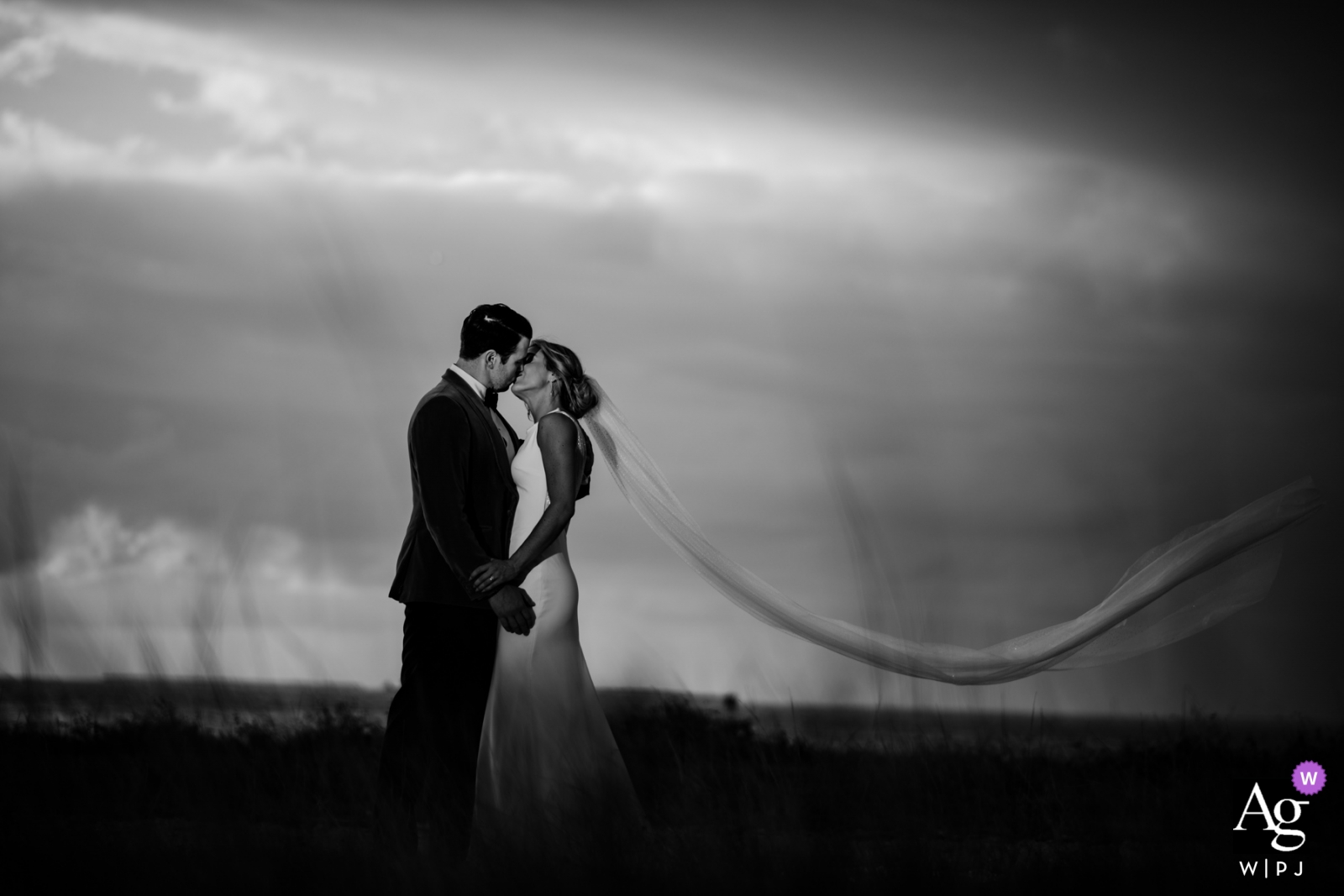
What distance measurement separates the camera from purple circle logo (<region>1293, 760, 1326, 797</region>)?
757cm

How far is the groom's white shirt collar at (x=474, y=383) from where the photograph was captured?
18.6ft

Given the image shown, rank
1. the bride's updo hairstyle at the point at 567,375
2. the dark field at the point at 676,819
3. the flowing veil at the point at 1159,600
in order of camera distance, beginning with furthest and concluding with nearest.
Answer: the flowing veil at the point at 1159,600, the bride's updo hairstyle at the point at 567,375, the dark field at the point at 676,819

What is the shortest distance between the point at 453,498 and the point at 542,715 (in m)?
1.13

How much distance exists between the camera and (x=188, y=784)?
4.79m

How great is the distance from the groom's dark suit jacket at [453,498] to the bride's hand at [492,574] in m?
0.04

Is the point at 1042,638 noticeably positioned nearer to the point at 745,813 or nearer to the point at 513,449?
→ the point at 745,813

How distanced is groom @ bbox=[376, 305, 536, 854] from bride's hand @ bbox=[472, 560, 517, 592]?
0.04 m

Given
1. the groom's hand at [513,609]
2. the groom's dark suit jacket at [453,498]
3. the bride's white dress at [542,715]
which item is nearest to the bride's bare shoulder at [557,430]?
the bride's white dress at [542,715]

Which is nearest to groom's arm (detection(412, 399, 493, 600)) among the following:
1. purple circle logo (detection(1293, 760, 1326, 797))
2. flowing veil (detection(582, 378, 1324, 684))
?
flowing veil (detection(582, 378, 1324, 684))

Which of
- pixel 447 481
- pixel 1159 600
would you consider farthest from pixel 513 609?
pixel 1159 600

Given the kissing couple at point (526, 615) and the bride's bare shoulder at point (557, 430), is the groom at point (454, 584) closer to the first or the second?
the kissing couple at point (526, 615)

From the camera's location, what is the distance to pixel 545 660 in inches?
218

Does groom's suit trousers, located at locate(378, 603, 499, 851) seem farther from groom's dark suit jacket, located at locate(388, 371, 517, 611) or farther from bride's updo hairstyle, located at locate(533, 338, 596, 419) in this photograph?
bride's updo hairstyle, located at locate(533, 338, 596, 419)

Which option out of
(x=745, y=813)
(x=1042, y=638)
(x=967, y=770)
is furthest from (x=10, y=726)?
(x=967, y=770)
